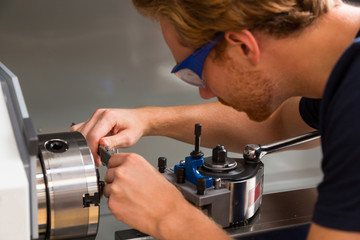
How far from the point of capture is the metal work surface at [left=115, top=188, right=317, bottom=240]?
2.68 feet

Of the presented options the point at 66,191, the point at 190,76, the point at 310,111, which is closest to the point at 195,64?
the point at 190,76

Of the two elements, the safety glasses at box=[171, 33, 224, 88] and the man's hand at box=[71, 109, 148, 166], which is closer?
the safety glasses at box=[171, 33, 224, 88]

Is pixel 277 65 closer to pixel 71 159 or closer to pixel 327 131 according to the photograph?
pixel 327 131

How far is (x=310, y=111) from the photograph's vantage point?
1088 mm

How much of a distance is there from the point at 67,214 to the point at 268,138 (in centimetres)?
69

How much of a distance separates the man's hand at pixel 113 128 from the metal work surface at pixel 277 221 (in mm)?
220

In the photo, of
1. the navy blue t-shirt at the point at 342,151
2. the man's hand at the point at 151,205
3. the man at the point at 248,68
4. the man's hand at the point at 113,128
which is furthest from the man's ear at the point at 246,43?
the man's hand at the point at 113,128

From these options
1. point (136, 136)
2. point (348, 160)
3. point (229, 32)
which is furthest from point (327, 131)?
point (136, 136)

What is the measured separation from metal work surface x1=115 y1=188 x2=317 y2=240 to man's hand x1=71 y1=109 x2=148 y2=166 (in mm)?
220

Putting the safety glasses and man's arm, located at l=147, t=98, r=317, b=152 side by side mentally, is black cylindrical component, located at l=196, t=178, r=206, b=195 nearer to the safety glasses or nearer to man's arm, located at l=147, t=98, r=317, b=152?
the safety glasses

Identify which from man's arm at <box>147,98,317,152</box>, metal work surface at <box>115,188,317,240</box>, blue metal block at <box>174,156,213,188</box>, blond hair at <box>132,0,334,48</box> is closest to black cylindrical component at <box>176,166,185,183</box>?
blue metal block at <box>174,156,213,188</box>

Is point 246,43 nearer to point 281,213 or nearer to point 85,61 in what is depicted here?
point 281,213

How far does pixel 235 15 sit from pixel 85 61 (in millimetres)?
541

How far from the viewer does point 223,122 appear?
1239mm
